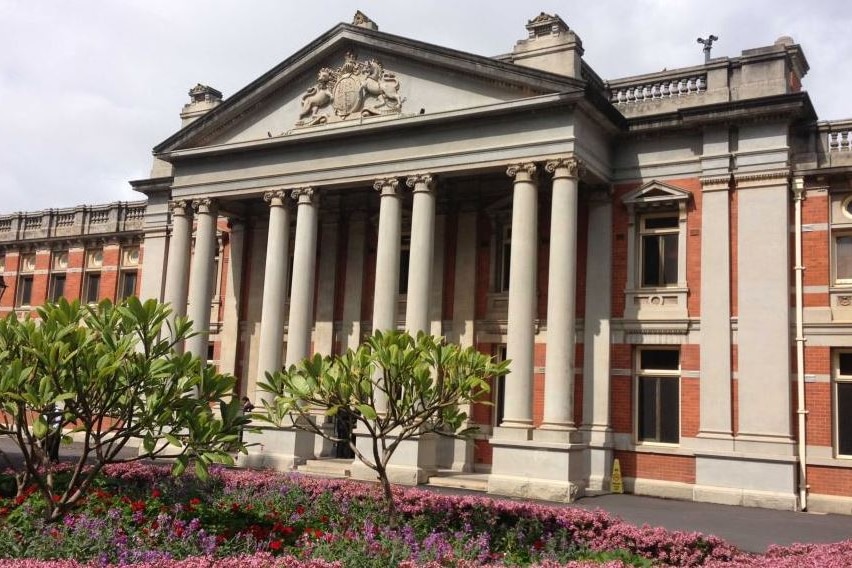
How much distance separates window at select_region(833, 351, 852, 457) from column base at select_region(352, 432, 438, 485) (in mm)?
9245

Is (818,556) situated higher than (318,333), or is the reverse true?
(318,333)

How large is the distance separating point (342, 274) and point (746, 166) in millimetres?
12098

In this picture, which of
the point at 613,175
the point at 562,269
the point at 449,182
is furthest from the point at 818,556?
the point at 449,182

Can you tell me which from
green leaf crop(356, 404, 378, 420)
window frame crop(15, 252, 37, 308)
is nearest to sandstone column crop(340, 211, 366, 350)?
green leaf crop(356, 404, 378, 420)

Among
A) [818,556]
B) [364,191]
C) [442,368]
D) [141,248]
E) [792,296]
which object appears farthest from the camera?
[141,248]

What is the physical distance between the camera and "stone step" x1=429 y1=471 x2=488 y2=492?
1898 cm

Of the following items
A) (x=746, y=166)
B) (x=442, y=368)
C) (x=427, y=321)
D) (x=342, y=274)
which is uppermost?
(x=746, y=166)

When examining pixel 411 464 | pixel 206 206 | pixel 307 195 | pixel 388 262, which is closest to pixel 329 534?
pixel 411 464

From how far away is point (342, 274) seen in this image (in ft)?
83.5

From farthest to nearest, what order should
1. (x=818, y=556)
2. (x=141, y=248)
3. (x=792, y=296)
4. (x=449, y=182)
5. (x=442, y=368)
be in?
(x=141, y=248)
(x=449, y=182)
(x=792, y=296)
(x=442, y=368)
(x=818, y=556)

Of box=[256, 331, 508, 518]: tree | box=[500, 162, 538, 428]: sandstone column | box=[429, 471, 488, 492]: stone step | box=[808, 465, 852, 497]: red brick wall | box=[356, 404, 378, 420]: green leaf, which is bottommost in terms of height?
box=[429, 471, 488, 492]: stone step

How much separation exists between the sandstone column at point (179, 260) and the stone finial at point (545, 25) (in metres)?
11.6

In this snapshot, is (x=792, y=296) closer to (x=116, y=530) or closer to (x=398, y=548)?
(x=398, y=548)

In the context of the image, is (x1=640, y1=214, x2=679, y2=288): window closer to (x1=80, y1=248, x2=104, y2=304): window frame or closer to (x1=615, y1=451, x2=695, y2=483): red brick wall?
(x1=615, y1=451, x2=695, y2=483): red brick wall
